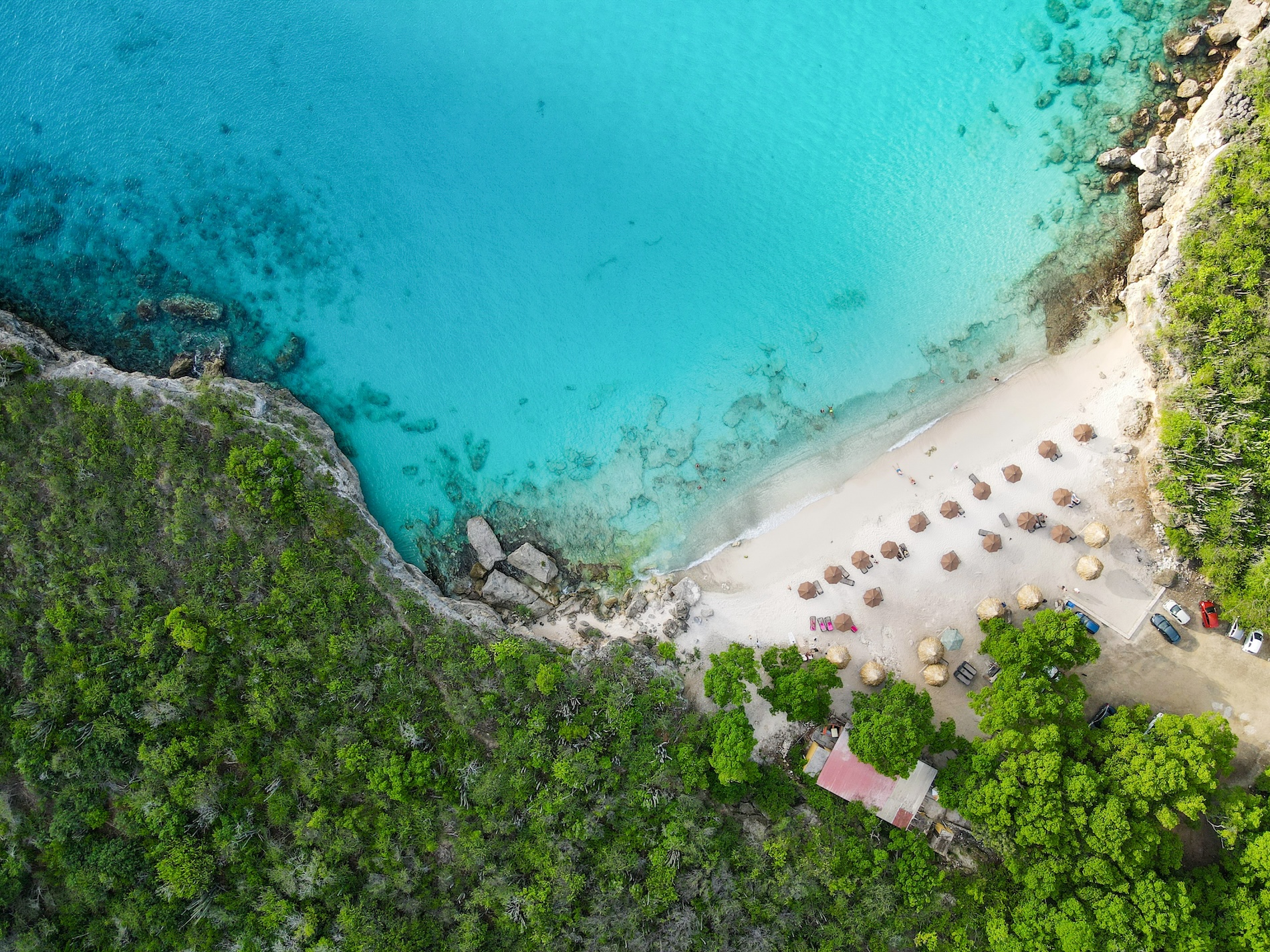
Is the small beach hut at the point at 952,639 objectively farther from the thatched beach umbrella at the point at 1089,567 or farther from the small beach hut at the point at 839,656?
the thatched beach umbrella at the point at 1089,567

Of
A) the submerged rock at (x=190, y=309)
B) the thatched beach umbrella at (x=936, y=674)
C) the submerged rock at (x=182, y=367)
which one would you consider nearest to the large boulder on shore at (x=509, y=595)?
the thatched beach umbrella at (x=936, y=674)

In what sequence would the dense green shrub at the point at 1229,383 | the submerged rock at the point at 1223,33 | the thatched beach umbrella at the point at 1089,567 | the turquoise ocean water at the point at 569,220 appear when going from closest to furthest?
the dense green shrub at the point at 1229,383 < the thatched beach umbrella at the point at 1089,567 < the submerged rock at the point at 1223,33 < the turquoise ocean water at the point at 569,220

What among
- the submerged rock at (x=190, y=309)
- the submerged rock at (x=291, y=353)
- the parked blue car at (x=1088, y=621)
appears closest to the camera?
the parked blue car at (x=1088, y=621)

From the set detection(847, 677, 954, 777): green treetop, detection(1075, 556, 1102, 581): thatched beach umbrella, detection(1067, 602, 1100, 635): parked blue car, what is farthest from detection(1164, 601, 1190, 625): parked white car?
detection(847, 677, 954, 777): green treetop

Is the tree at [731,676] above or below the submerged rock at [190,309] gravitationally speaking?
below

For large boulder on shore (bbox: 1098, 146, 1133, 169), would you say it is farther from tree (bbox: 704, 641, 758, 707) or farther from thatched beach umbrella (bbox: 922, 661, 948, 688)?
tree (bbox: 704, 641, 758, 707)

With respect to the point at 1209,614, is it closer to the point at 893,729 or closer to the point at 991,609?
the point at 991,609
